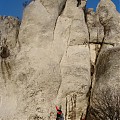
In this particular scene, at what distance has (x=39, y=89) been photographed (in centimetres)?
988

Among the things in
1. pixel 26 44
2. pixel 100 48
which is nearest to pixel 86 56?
pixel 100 48

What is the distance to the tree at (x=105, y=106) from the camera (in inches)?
368

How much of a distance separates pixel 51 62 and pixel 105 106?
235 cm

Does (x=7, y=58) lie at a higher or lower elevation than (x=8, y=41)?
lower

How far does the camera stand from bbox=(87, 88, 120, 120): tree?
9344 mm

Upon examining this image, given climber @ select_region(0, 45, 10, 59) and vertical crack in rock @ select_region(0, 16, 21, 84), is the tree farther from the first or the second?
climber @ select_region(0, 45, 10, 59)

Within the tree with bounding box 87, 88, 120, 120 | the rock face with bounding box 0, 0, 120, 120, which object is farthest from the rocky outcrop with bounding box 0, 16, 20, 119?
the tree with bounding box 87, 88, 120, 120

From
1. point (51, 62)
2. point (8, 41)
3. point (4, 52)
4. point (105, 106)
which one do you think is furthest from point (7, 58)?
point (105, 106)

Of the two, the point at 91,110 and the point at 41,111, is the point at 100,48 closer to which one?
the point at 91,110

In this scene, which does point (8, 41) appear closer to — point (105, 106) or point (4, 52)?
point (4, 52)

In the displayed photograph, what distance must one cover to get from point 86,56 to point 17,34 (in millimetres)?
2720

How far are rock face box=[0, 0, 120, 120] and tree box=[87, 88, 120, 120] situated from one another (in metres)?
0.34

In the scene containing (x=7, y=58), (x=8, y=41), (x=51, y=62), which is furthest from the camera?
(x=8, y=41)

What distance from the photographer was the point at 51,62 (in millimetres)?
10359
